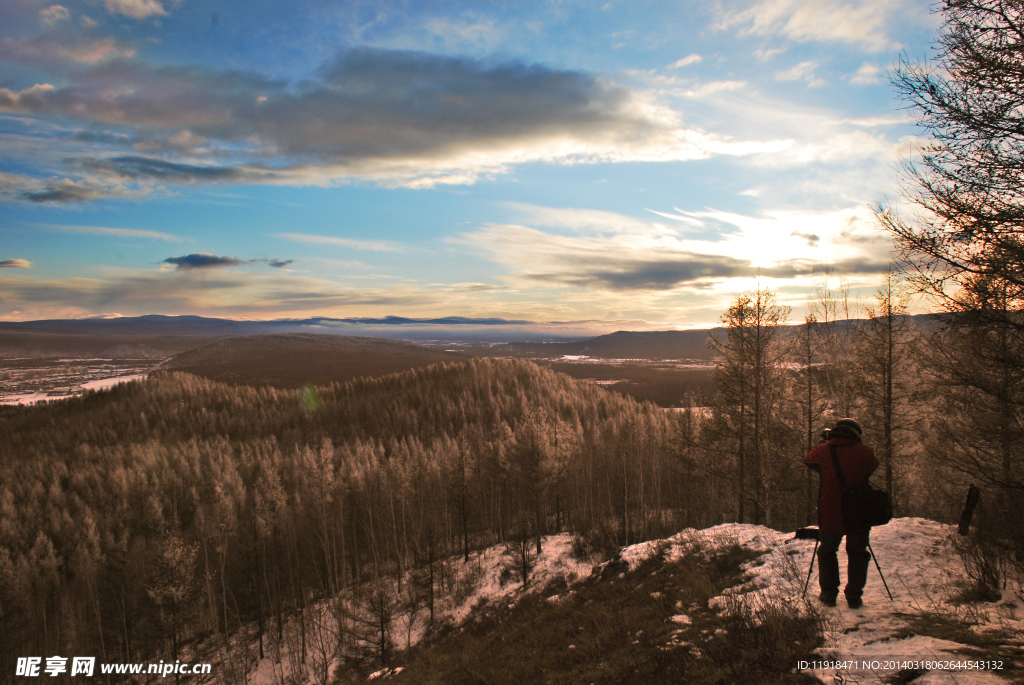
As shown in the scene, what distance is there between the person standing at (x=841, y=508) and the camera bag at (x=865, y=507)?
0.32 feet

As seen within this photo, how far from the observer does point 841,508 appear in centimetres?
756

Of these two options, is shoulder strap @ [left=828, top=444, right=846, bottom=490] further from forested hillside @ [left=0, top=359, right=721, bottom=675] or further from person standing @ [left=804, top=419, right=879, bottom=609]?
forested hillside @ [left=0, top=359, right=721, bottom=675]

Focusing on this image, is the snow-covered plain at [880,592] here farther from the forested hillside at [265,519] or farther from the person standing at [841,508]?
the forested hillside at [265,519]

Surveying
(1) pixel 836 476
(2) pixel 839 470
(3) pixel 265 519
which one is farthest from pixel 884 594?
(3) pixel 265 519

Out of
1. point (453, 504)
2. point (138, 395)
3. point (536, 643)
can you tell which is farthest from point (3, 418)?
point (536, 643)

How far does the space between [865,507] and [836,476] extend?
0.57m

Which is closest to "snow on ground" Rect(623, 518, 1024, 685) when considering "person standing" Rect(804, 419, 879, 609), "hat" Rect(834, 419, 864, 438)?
"person standing" Rect(804, 419, 879, 609)

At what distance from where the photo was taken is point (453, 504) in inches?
2377

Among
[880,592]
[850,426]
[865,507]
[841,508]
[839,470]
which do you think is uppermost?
[850,426]

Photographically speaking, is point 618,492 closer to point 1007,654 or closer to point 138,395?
point 1007,654

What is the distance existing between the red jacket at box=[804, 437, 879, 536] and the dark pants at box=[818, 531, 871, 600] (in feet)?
0.51

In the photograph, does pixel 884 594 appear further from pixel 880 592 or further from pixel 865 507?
pixel 865 507

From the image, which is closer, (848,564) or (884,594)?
(848,564)

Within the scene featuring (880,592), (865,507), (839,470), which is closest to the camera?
(865,507)
